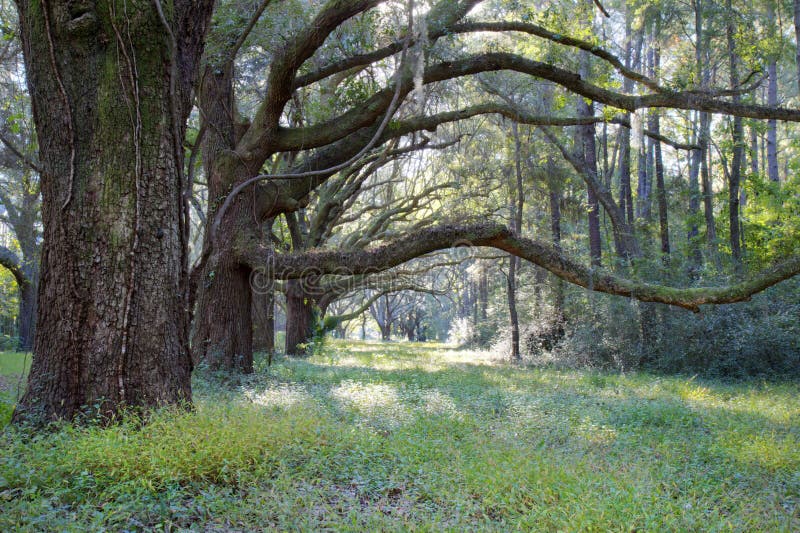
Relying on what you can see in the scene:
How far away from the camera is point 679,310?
1381 cm

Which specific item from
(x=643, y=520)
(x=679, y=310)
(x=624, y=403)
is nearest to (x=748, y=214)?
(x=679, y=310)

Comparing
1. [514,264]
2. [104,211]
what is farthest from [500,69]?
[514,264]

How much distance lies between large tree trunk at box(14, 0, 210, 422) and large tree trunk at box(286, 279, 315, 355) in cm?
1209

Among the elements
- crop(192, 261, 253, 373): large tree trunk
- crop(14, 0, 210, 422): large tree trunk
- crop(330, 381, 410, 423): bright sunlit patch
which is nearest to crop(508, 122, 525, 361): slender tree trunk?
crop(330, 381, 410, 423): bright sunlit patch

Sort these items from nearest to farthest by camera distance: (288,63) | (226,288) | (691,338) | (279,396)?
(279,396) → (288,63) → (226,288) → (691,338)

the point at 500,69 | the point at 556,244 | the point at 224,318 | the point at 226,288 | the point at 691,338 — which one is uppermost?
the point at 500,69

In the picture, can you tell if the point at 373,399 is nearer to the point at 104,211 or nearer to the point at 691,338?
the point at 104,211

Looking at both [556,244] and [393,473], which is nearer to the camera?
[393,473]

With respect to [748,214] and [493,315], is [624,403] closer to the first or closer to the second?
[748,214]

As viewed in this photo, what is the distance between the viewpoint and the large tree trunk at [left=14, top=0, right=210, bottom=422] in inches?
180

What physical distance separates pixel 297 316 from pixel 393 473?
13.8 metres

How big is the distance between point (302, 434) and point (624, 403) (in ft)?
17.5

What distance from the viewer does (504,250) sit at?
761 centimetres

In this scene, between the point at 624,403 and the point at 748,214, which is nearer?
the point at 624,403
